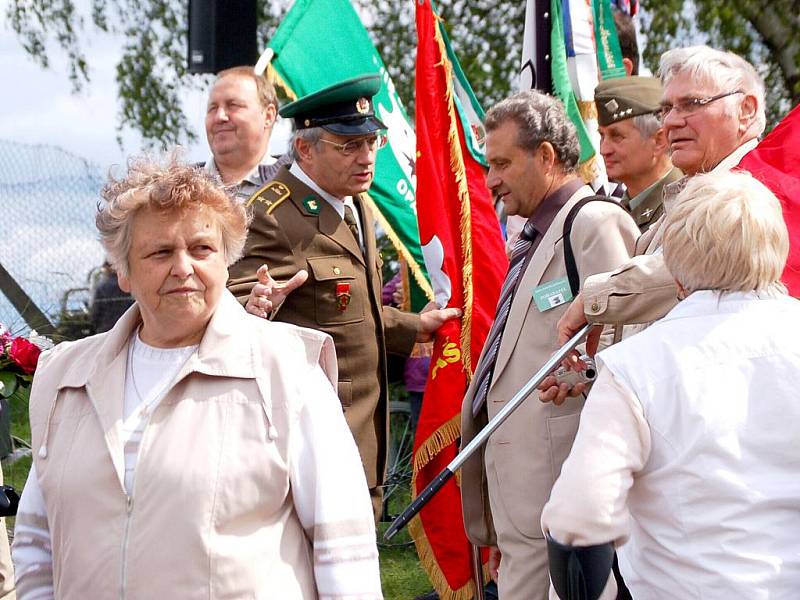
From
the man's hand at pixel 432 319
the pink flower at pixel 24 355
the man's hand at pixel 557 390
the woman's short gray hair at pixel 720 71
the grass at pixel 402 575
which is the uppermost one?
the woman's short gray hair at pixel 720 71

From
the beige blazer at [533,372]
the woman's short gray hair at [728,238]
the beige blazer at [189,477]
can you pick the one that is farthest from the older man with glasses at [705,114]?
the beige blazer at [189,477]

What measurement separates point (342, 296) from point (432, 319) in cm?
58

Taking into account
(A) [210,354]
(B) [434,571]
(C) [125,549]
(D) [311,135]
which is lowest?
(B) [434,571]

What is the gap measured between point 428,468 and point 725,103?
1996mm

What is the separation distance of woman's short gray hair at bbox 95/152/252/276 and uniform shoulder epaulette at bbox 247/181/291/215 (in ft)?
4.91

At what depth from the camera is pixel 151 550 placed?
2490 mm

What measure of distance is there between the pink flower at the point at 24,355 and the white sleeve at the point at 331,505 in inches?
81.0

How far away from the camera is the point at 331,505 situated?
101 inches

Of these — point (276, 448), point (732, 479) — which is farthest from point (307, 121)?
point (732, 479)

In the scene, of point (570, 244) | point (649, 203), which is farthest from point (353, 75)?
point (570, 244)

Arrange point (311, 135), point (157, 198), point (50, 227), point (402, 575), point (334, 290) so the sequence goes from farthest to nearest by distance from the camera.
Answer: point (50, 227), point (402, 575), point (311, 135), point (334, 290), point (157, 198)

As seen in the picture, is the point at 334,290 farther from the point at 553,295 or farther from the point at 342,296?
the point at 553,295

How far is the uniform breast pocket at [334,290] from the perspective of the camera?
4.30m

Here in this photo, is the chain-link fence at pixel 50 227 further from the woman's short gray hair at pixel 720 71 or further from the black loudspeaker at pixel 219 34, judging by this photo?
the woman's short gray hair at pixel 720 71
